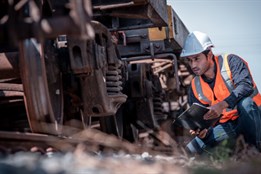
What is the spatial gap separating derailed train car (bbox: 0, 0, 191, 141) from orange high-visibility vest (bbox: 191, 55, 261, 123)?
2.48ft

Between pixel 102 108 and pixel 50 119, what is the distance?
0.76 meters

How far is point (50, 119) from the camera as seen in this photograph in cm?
384

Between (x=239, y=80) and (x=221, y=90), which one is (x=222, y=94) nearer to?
(x=221, y=90)

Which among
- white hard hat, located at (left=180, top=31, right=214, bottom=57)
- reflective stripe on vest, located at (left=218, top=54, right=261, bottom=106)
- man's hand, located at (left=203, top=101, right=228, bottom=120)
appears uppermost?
white hard hat, located at (left=180, top=31, right=214, bottom=57)

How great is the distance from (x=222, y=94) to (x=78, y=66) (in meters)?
1.49

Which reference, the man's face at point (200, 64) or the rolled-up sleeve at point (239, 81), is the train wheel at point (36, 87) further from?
the man's face at point (200, 64)

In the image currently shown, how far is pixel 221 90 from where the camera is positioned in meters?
5.00

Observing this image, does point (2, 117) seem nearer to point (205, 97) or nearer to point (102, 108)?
point (102, 108)

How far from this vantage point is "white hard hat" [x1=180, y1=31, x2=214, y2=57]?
5.12 meters

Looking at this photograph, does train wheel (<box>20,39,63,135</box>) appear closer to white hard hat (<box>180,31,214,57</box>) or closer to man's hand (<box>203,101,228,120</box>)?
man's hand (<box>203,101,228,120</box>)

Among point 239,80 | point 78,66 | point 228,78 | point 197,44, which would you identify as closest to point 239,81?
point 239,80

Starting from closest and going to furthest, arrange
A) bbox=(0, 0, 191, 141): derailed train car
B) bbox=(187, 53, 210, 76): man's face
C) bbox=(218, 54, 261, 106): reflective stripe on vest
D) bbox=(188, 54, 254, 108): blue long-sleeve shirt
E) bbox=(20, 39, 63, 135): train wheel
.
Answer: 1. bbox=(0, 0, 191, 141): derailed train car
2. bbox=(20, 39, 63, 135): train wheel
3. bbox=(188, 54, 254, 108): blue long-sleeve shirt
4. bbox=(218, 54, 261, 106): reflective stripe on vest
5. bbox=(187, 53, 210, 76): man's face

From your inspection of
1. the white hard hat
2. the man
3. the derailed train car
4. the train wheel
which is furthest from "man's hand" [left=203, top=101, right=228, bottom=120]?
the train wheel

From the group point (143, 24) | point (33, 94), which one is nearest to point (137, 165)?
point (33, 94)
